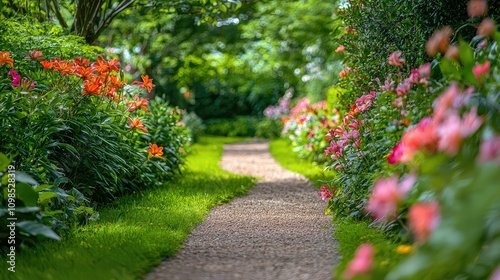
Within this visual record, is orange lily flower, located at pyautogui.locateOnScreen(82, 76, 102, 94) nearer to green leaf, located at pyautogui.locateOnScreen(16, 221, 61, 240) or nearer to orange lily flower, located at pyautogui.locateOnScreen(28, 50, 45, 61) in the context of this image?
orange lily flower, located at pyautogui.locateOnScreen(28, 50, 45, 61)

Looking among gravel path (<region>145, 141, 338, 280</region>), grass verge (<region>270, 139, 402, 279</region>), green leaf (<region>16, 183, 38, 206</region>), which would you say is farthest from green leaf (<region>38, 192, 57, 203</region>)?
grass verge (<region>270, 139, 402, 279</region>)

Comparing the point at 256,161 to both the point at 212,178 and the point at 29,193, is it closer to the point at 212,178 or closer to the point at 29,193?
the point at 212,178

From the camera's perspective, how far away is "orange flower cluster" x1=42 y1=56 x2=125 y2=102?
588 cm

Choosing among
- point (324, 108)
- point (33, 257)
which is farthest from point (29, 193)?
point (324, 108)

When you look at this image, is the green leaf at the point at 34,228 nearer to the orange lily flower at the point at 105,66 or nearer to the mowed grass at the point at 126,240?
the mowed grass at the point at 126,240

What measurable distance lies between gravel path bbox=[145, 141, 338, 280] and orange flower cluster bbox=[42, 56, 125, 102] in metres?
1.48

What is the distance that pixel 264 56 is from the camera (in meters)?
19.9

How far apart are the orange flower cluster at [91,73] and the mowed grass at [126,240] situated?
3.49 ft

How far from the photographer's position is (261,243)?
4852 mm

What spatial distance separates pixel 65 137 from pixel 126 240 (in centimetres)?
170

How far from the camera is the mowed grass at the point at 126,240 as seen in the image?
390 cm

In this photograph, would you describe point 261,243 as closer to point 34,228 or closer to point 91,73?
point 34,228

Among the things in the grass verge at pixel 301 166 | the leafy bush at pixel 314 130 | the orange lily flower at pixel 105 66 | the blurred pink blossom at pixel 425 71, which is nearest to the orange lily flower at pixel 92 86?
the orange lily flower at pixel 105 66

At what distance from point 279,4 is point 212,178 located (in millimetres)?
10065
